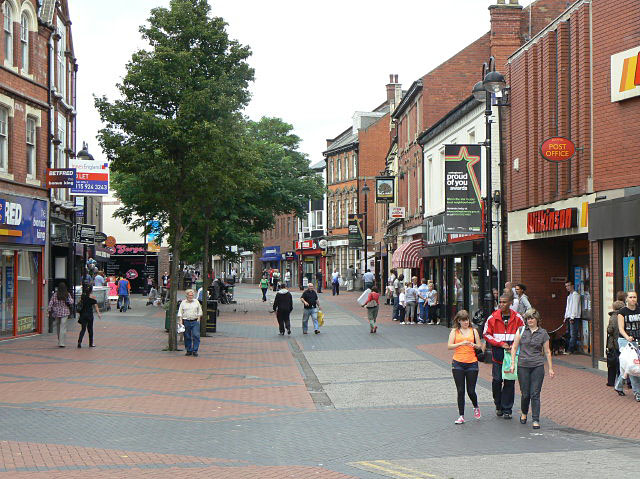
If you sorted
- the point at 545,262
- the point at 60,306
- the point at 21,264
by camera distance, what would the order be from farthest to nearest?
the point at 21,264, the point at 545,262, the point at 60,306

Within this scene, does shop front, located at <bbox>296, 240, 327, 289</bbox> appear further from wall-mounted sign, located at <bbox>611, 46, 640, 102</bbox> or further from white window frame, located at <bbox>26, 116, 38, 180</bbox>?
wall-mounted sign, located at <bbox>611, 46, 640, 102</bbox>

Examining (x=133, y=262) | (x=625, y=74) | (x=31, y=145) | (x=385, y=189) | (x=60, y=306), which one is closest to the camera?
(x=625, y=74)

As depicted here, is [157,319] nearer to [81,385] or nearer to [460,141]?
[460,141]

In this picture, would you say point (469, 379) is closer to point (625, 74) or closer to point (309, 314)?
point (625, 74)

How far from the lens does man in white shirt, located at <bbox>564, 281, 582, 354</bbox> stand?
794 inches

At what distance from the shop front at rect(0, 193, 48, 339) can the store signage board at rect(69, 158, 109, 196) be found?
1281mm

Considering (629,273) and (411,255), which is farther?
(411,255)

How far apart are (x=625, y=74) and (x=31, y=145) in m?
17.6

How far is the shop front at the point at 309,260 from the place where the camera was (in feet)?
260

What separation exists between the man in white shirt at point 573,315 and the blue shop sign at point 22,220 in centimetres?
1502

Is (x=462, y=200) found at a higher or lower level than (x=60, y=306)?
higher

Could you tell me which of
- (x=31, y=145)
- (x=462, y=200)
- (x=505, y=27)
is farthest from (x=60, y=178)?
(x=505, y=27)

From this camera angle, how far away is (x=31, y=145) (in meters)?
25.9

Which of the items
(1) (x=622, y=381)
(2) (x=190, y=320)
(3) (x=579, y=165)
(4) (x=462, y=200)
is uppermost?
(3) (x=579, y=165)
